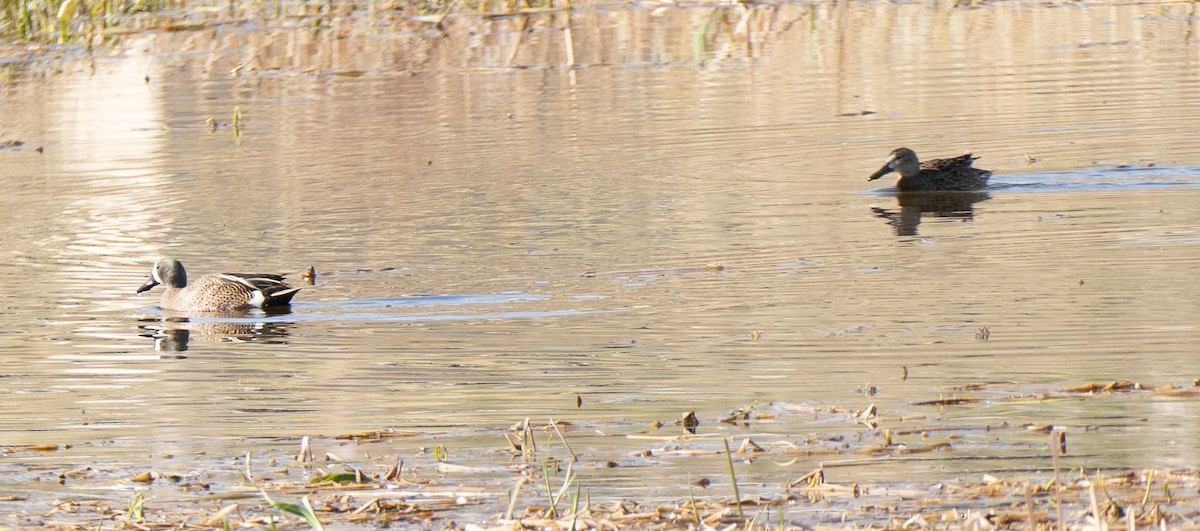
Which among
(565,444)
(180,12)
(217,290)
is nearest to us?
(565,444)

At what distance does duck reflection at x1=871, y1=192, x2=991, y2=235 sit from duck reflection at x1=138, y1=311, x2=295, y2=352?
3903 millimetres

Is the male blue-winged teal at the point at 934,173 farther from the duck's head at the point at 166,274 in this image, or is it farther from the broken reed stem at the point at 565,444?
the broken reed stem at the point at 565,444

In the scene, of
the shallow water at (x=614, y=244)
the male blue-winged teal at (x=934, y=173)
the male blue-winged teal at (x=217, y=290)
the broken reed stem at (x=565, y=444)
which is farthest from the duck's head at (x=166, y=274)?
the male blue-winged teal at (x=934, y=173)

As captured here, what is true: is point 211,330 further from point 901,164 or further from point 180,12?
point 180,12

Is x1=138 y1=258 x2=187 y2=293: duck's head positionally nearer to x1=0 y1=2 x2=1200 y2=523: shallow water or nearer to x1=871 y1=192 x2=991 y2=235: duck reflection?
x1=0 y1=2 x2=1200 y2=523: shallow water

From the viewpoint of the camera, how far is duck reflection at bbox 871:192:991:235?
11.4 metres

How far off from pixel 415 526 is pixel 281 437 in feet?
4.64

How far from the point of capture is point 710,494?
531cm

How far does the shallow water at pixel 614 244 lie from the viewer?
6.52 metres

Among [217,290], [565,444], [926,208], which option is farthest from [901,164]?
[565,444]

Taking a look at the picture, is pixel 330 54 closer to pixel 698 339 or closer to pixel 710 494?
pixel 698 339

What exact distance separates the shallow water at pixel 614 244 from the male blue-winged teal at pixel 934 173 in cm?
12

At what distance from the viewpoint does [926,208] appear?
1215cm

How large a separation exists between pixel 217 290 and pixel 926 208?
15.9 feet
